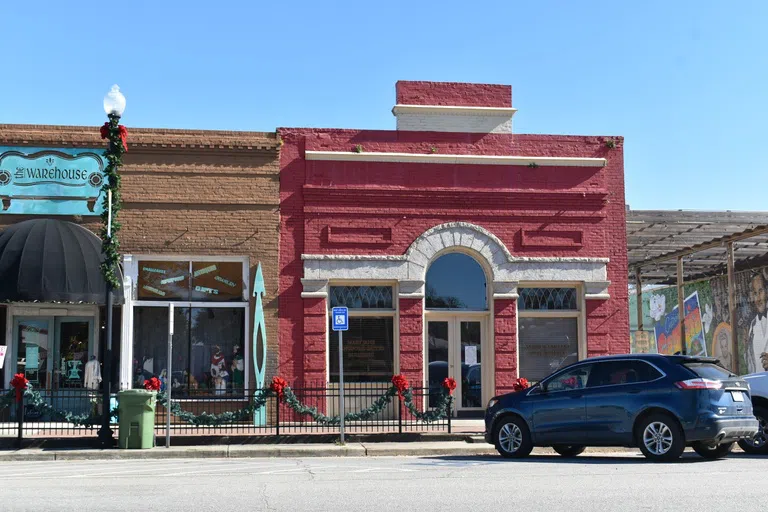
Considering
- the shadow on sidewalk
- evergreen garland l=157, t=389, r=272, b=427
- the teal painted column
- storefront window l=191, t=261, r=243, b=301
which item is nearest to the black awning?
storefront window l=191, t=261, r=243, b=301

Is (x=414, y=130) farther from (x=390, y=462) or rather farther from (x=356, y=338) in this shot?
(x=390, y=462)

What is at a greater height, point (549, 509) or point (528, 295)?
point (528, 295)

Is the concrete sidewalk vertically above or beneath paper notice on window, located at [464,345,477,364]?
beneath

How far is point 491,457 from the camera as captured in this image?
15.1 m

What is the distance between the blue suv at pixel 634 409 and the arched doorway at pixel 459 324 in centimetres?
622

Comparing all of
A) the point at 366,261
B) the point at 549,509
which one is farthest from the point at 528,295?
the point at 549,509

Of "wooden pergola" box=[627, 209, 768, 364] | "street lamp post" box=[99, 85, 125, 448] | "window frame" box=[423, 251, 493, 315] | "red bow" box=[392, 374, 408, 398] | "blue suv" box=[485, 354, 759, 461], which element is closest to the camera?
"blue suv" box=[485, 354, 759, 461]

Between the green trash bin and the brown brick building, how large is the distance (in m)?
3.73

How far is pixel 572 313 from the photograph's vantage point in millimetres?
21578

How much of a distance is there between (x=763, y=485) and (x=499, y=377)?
34.8 ft

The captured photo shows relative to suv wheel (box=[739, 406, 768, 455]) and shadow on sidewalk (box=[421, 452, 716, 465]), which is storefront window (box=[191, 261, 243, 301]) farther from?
suv wheel (box=[739, 406, 768, 455])

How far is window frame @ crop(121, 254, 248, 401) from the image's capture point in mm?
20188

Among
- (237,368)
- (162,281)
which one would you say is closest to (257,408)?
(237,368)

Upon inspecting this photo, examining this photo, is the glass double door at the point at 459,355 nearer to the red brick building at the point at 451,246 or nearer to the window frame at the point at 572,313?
the red brick building at the point at 451,246
